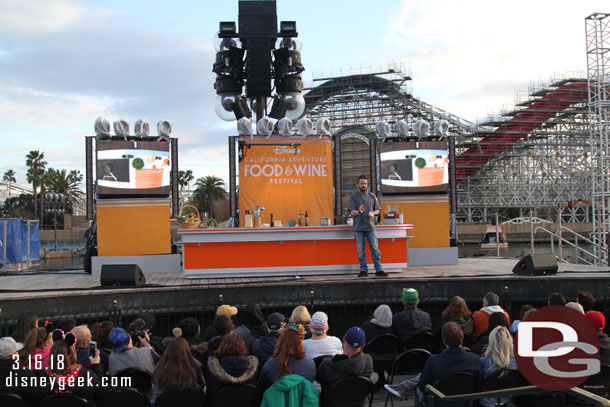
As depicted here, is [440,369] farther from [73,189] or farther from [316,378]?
[73,189]

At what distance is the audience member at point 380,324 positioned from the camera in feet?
19.4

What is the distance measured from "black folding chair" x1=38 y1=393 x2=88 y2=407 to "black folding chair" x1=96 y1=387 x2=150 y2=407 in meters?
0.18

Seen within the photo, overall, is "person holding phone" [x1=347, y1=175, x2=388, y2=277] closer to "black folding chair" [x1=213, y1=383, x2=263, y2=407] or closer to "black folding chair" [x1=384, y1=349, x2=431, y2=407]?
"black folding chair" [x1=384, y1=349, x2=431, y2=407]

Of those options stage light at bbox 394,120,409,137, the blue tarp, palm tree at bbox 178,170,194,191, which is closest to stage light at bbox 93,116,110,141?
the blue tarp

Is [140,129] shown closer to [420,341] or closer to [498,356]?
[420,341]

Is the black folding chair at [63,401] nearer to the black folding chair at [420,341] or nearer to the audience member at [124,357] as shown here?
the audience member at [124,357]

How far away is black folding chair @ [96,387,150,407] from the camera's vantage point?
4.11 m

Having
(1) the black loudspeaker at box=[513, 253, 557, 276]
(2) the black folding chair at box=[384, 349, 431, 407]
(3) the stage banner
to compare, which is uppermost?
(3) the stage banner

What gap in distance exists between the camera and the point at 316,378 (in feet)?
14.6

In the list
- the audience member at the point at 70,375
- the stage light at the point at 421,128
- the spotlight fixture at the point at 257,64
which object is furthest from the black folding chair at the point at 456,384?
the spotlight fixture at the point at 257,64

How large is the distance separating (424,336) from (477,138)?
2316 inches

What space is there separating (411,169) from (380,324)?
28.6ft

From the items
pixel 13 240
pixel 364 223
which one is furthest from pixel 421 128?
pixel 13 240

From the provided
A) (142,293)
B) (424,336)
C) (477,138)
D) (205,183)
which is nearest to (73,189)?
(205,183)
